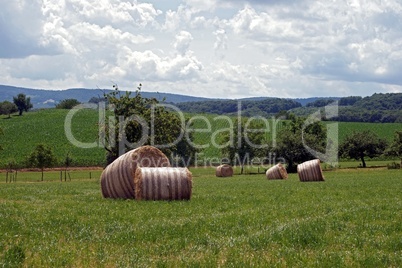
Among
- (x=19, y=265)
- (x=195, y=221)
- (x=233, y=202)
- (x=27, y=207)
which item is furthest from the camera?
(x=233, y=202)

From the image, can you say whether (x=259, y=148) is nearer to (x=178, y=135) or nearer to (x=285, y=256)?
(x=178, y=135)

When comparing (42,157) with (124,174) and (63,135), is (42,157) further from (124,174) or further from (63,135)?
(63,135)

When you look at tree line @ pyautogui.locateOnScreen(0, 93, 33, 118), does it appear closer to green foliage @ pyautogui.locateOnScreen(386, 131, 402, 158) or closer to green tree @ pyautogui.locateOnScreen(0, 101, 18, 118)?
green tree @ pyautogui.locateOnScreen(0, 101, 18, 118)

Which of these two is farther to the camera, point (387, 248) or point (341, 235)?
point (341, 235)

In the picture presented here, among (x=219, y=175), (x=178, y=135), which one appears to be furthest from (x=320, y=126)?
(x=219, y=175)

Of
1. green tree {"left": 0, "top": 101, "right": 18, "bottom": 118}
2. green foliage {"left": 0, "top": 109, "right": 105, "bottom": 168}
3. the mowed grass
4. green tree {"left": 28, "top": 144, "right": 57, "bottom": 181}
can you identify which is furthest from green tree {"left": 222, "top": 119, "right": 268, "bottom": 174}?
green tree {"left": 0, "top": 101, "right": 18, "bottom": 118}

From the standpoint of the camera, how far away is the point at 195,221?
13180mm

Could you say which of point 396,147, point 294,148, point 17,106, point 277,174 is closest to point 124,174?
point 277,174

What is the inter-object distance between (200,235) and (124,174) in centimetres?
949

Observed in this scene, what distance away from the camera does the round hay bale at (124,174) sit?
2019 cm

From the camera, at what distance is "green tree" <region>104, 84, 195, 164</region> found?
46.1 meters

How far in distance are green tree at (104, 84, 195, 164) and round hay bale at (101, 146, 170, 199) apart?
24171 millimetres

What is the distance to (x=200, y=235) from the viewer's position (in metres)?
11.3

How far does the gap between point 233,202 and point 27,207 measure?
23.6 feet
